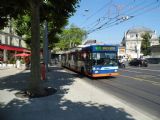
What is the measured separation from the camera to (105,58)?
23.0m

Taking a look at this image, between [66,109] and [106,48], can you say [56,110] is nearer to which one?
[66,109]

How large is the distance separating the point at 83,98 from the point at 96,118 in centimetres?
387

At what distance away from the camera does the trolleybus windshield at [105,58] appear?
74.5 ft

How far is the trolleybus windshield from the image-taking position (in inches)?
894

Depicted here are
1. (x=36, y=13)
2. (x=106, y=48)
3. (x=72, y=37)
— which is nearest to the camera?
(x=36, y=13)

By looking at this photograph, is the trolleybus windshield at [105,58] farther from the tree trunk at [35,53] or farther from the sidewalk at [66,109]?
the sidewalk at [66,109]

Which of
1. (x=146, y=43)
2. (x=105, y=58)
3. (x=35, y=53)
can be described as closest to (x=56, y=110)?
(x=35, y=53)

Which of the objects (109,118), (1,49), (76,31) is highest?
(76,31)

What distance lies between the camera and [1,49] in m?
52.4

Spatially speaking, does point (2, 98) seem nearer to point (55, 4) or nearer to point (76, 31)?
point (55, 4)

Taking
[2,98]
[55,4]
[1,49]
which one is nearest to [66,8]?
[55,4]

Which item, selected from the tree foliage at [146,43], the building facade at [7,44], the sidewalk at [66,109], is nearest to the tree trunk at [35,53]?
the sidewalk at [66,109]

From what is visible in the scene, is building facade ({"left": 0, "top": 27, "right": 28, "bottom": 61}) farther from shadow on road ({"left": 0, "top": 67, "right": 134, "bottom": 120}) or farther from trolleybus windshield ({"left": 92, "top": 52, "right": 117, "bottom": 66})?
shadow on road ({"left": 0, "top": 67, "right": 134, "bottom": 120})

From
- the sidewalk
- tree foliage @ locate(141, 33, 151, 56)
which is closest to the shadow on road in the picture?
the sidewalk
